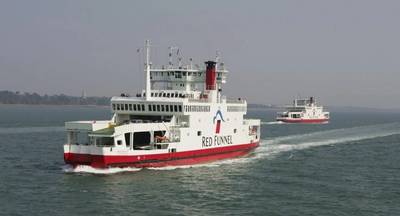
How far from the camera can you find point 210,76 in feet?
169

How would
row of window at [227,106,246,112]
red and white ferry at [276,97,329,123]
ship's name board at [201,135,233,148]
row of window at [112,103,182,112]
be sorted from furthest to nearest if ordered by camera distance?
red and white ferry at [276,97,329,123] < row of window at [227,106,246,112] < ship's name board at [201,135,233,148] < row of window at [112,103,182,112]

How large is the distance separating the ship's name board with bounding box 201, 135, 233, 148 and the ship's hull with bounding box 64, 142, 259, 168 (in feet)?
1.57

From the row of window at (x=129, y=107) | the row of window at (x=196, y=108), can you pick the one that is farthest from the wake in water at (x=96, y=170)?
the row of window at (x=196, y=108)

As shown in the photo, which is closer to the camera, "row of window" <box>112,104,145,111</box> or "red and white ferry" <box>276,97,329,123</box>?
"row of window" <box>112,104,145,111</box>

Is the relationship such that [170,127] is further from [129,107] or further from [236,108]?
[236,108]

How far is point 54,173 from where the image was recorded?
132ft

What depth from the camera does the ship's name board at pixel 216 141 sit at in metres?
46.9

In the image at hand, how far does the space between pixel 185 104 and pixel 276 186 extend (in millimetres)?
12104

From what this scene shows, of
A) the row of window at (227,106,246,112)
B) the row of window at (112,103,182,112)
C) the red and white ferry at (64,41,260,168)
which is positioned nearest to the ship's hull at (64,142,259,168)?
the red and white ferry at (64,41,260,168)

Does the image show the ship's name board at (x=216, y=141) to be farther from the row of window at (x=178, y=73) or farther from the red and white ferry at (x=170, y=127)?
the row of window at (x=178, y=73)

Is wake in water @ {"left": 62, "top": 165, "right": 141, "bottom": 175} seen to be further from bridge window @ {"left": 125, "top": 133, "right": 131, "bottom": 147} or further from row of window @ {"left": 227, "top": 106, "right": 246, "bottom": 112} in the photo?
row of window @ {"left": 227, "top": 106, "right": 246, "bottom": 112}

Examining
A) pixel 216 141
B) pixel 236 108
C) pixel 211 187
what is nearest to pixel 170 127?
pixel 216 141

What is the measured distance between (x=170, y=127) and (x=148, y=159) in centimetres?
435

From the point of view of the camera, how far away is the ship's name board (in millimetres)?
46931
